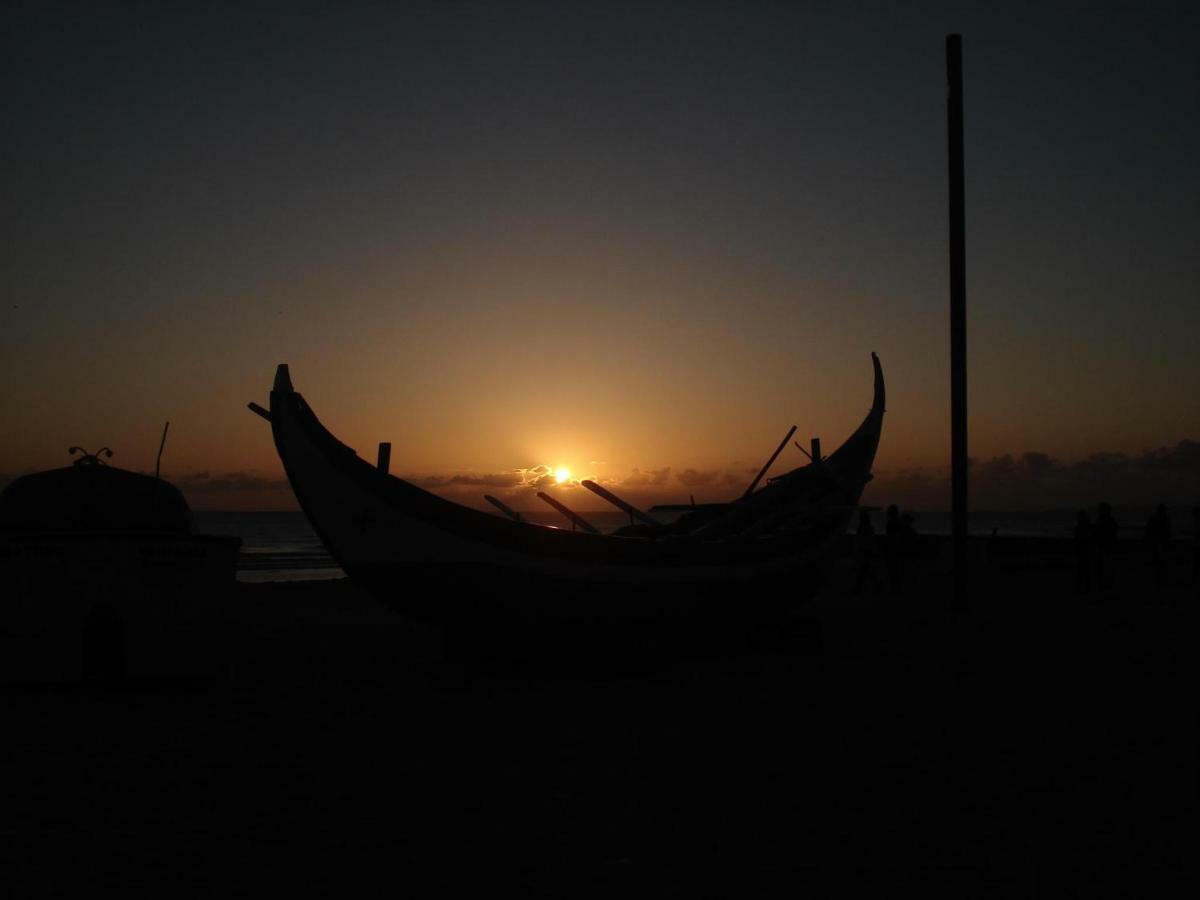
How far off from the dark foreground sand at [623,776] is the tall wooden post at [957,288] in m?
3.46

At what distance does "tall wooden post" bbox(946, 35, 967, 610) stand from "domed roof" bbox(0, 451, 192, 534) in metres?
10.3

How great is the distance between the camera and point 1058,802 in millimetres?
5406

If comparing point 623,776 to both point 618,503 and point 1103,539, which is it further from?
point 1103,539

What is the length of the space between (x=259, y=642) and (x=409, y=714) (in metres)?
5.51

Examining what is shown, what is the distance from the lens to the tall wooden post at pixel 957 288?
13891 millimetres

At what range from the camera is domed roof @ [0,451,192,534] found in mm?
8930

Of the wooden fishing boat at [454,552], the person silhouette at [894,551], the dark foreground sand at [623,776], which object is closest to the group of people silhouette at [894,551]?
the person silhouette at [894,551]

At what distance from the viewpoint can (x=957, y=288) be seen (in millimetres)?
13945

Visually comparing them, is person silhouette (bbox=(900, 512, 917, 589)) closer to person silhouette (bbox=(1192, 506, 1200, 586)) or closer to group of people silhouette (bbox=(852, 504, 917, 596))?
group of people silhouette (bbox=(852, 504, 917, 596))

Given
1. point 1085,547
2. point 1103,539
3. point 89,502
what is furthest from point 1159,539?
point 89,502

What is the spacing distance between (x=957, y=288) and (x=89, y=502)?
452 inches

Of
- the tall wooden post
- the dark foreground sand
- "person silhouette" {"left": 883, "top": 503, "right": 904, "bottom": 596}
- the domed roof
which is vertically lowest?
the dark foreground sand

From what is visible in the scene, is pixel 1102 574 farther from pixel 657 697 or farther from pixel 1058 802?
pixel 1058 802

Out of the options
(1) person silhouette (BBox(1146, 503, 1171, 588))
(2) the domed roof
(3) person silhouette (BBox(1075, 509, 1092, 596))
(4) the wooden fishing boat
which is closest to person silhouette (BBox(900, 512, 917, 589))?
(3) person silhouette (BBox(1075, 509, 1092, 596))
